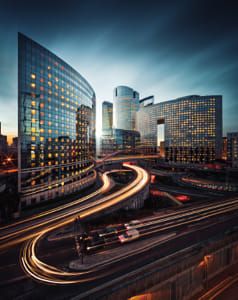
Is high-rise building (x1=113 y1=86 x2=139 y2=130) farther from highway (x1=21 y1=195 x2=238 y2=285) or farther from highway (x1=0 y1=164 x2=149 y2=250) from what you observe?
highway (x1=21 y1=195 x2=238 y2=285)

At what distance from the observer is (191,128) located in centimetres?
10588

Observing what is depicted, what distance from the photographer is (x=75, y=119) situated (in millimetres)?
50125

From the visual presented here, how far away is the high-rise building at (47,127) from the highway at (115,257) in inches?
777

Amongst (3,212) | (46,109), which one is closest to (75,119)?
(46,109)

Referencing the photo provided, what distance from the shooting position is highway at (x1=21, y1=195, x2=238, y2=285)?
12.4 m

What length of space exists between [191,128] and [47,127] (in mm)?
105068

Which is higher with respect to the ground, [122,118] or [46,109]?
[122,118]

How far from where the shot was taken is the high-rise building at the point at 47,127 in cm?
3453

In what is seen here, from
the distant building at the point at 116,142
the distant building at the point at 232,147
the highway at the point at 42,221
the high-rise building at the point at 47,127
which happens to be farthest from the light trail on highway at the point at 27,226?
the distant building at the point at 232,147

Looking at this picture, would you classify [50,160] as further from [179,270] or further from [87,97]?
[179,270]

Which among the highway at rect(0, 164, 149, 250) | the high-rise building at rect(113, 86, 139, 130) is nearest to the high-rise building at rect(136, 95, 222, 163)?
the high-rise building at rect(113, 86, 139, 130)

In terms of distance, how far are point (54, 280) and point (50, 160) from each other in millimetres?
33010

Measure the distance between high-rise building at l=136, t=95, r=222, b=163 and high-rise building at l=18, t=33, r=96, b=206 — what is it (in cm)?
8476

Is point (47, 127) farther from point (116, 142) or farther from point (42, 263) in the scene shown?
point (116, 142)
